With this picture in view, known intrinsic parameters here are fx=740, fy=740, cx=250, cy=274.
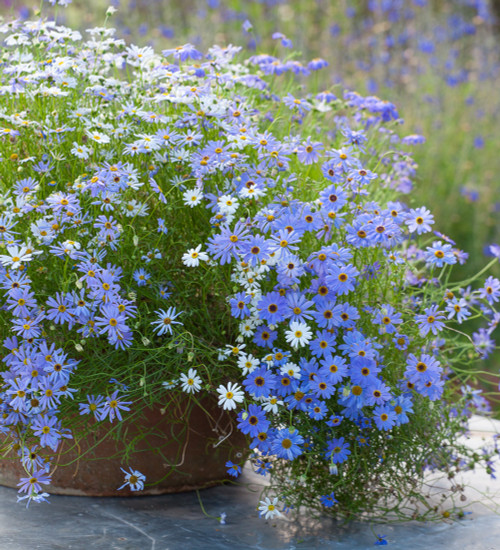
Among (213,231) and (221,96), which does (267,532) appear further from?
(221,96)

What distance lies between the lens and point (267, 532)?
139cm

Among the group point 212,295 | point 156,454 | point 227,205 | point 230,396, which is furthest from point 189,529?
point 227,205

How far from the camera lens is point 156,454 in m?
1.45

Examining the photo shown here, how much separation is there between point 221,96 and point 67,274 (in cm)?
55

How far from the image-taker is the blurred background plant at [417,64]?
409 centimetres

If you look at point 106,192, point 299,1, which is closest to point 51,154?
point 106,192

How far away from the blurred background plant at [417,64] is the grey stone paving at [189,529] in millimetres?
2279

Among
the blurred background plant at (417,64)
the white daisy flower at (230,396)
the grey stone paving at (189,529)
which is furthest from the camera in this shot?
the blurred background plant at (417,64)

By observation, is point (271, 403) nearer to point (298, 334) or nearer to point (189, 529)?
point (298, 334)

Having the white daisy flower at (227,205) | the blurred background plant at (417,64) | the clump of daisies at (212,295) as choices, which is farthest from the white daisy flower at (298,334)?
the blurred background plant at (417,64)

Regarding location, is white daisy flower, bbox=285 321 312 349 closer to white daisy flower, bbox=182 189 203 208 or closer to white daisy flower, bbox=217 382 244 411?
white daisy flower, bbox=217 382 244 411

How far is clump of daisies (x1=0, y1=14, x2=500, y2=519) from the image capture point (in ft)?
4.08

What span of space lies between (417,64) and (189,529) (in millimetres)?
4625

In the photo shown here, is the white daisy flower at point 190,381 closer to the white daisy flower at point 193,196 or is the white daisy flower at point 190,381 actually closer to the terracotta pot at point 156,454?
the terracotta pot at point 156,454
